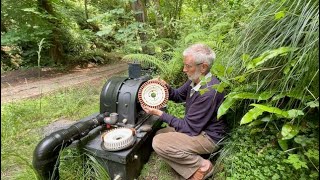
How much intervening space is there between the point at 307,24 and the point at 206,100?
98 centimetres

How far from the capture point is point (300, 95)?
5.41 ft

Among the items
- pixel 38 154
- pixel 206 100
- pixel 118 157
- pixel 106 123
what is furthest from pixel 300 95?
pixel 38 154

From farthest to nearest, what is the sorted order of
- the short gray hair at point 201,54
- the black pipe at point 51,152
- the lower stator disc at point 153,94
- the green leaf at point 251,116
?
the lower stator disc at point 153,94 → the short gray hair at point 201,54 → the black pipe at point 51,152 → the green leaf at point 251,116

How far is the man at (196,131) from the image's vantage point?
2.24 m

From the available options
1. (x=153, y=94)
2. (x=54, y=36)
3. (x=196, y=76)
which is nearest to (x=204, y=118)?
(x=196, y=76)

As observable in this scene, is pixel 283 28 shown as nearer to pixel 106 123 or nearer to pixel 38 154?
pixel 106 123

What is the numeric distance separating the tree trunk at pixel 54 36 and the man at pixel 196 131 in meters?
6.13

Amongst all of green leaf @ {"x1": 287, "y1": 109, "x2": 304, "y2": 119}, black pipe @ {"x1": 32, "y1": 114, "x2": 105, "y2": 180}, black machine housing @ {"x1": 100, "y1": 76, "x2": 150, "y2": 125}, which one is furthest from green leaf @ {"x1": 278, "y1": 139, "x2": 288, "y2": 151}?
black pipe @ {"x1": 32, "y1": 114, "x2": 105, "y2": 180}

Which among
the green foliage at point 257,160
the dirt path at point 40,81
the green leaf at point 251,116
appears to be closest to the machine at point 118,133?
the green foliage at point 257,160

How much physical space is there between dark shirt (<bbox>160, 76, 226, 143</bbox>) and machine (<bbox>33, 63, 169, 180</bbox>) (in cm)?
31

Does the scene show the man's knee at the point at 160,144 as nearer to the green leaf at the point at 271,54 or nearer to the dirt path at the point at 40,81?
the green leaf at the point at 271,54

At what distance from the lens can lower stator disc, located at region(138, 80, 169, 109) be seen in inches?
96.1

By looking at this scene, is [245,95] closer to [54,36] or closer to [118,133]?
[118,133]

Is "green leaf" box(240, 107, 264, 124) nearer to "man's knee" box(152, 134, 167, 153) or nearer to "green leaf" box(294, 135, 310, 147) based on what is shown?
"green leaf" box(294, 135, 310, 147)
